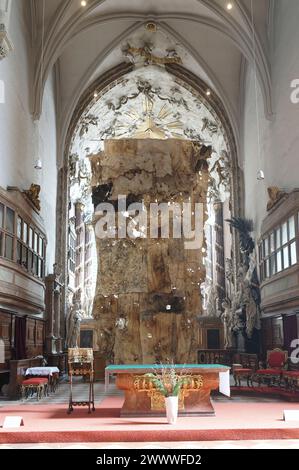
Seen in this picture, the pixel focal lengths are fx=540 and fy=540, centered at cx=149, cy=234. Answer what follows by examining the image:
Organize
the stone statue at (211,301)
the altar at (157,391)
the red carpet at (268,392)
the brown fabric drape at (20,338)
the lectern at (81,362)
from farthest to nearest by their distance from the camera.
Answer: the stone statue at (211,301)
the brown fabric drape at (20,338)
the red carpet at (268,392)
the lectern at (81,362)
the altar at (157,391)

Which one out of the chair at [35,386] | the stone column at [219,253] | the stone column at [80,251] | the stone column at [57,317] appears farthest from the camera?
the stone column at [80,251]

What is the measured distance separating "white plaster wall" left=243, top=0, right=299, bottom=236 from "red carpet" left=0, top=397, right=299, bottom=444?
323 inches

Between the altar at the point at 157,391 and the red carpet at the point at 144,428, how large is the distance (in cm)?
34

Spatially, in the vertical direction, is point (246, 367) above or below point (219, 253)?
below

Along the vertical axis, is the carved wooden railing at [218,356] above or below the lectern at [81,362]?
below

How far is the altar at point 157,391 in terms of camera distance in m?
9.07

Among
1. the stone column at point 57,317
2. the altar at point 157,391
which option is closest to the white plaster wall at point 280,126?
the altar at point 157,391

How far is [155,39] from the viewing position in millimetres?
22656

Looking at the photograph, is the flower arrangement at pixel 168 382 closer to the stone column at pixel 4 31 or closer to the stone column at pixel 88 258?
the stone column at pixel 4 31

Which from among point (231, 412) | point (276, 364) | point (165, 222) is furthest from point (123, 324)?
point (231, 412)

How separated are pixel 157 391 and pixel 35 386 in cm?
423

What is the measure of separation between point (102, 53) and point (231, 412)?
55.4 feet

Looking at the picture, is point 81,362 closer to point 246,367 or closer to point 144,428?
point 144,428

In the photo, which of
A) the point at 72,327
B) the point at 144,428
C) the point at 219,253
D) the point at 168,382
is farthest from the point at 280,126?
the point at 219,253
